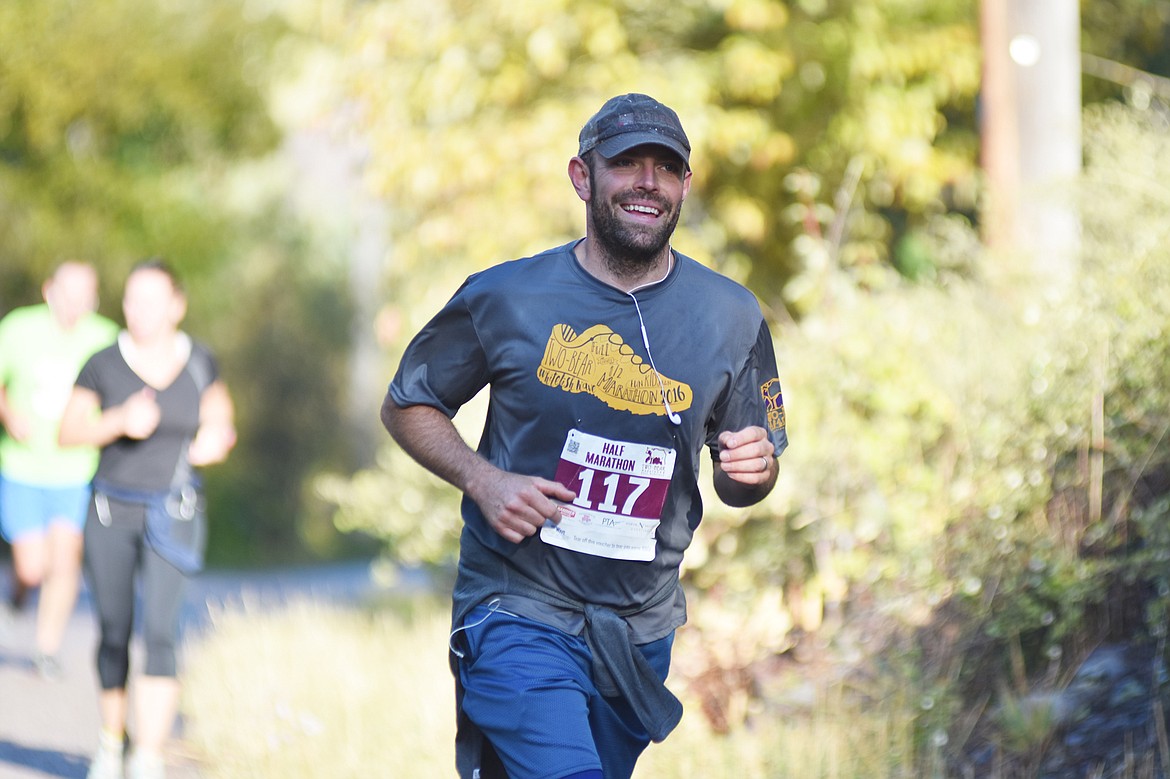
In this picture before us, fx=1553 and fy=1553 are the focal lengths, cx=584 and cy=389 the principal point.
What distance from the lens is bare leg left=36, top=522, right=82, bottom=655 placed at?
8719mm

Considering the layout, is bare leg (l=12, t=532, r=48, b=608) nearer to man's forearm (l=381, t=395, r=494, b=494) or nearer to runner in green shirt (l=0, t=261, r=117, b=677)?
runner in green shirt (l=0, t=261, r=117, b=677)

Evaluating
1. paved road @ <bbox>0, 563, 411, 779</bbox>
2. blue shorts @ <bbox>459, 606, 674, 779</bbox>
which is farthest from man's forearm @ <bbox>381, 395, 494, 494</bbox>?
paved road @ <bbox>0, 563, 411, 779</bbox>

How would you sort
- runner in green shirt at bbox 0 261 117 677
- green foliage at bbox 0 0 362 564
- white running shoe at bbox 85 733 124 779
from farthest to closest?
green foliage at bbox 0 0 362 564 → runner in green shirt at bbox 0 261 117 677 → white running shoe at bbox 85 733 124 779

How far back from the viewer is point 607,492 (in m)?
3.78

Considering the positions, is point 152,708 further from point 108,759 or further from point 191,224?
point 191,224

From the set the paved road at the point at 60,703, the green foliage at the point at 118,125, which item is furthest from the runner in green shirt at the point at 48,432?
the green foliage at the point at 118,125

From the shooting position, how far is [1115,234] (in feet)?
21.6

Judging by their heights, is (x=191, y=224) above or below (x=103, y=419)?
above

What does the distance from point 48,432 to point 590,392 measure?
239 inches

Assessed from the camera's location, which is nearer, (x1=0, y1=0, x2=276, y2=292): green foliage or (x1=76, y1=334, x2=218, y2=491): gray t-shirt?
(x1=76, y1=334, x2=218, y2=491): gray t-shirt

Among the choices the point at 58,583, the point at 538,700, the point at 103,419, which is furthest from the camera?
the point at 58,583

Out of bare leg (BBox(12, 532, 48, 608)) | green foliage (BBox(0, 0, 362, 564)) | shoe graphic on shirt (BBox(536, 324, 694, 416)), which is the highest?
green foliage (BBox(0, 0, 362, 564))

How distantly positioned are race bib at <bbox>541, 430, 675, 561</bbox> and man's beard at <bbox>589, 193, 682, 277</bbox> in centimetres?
43

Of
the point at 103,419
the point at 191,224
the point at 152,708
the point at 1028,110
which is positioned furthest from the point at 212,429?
the point at 191,224
